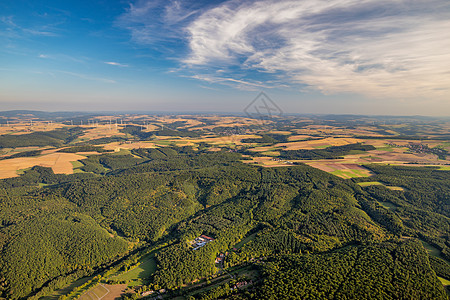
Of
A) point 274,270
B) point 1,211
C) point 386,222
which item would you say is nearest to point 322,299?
point 274,270

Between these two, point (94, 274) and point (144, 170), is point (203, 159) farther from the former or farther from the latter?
point (94, 274)

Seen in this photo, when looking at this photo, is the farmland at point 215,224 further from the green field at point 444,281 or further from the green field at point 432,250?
the green field at point 444,281

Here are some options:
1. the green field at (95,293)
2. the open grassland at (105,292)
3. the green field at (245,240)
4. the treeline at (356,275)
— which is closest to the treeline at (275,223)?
the green field at (245,240)

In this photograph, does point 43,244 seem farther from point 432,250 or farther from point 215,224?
point 432,250

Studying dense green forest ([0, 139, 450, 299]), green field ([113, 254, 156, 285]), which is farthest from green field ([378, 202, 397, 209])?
green field ([113, 254, 156, 285])

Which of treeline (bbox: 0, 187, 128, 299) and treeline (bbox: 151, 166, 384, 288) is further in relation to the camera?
treeline (bbox: 151, 166, 384, 288)

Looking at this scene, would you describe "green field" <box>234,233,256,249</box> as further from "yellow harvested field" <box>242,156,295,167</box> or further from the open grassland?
"yellow harvested field" <box>242,156,295,167</box>

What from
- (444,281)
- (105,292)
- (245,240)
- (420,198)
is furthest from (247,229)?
(420,198)
